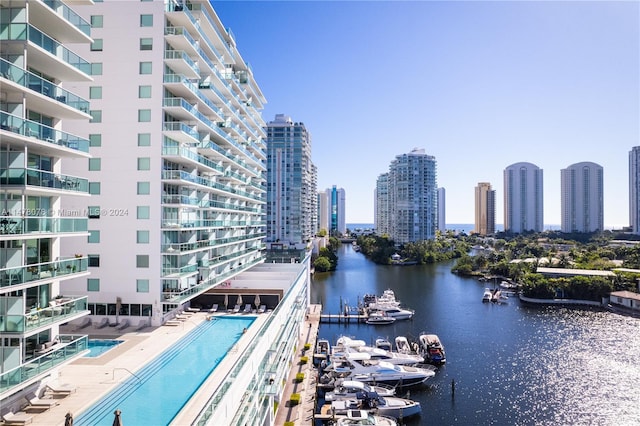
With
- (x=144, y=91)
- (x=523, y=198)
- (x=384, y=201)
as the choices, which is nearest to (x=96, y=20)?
(x=144, y=91)

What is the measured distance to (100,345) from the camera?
20688mm

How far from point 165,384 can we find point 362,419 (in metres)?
15.7

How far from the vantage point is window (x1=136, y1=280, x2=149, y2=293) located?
2483 cm

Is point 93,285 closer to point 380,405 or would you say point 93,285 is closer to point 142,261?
point 142,261

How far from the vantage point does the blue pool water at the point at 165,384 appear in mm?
12734

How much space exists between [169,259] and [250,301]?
30.5 ft

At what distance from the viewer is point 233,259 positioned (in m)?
34.9

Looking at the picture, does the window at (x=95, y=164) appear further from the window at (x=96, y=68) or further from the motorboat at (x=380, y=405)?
the motorboat at (x=380, y=405)

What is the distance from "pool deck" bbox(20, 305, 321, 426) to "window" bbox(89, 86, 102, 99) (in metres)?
14.6

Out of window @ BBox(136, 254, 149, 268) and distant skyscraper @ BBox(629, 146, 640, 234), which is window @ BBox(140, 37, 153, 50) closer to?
window @ BBox(136, 254, 149, 268)

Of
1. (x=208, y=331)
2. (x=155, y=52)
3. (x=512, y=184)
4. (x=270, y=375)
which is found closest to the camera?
(x=270, y=375)

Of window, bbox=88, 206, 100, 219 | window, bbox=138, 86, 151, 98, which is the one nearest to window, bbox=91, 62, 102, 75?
window, bbox=138, 86, 151, 98

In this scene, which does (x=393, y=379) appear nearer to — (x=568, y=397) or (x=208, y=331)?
(x=568, y=397)

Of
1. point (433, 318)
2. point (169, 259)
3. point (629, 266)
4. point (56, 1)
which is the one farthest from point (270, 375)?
point (629, 266)
